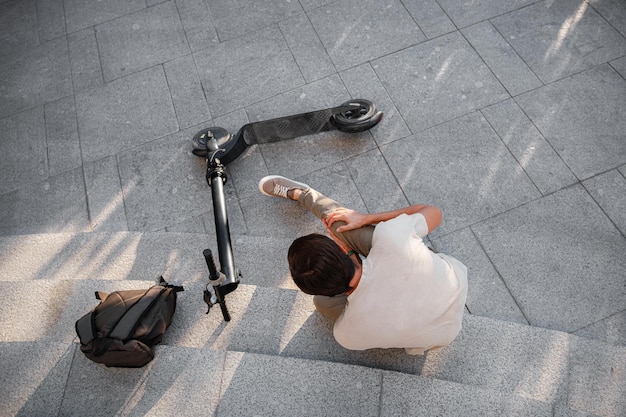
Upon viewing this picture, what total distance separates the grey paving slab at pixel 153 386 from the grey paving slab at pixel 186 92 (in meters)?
2.36

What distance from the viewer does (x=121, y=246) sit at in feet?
13.2

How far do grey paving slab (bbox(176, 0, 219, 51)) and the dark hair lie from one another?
3.25m

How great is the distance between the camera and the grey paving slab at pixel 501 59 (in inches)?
183

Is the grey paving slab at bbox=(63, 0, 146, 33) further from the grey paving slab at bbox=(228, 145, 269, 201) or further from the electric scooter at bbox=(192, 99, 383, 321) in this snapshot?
the grey paving slab at bbox=(228, 145, 269, 201)

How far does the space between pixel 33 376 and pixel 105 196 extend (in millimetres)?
1767

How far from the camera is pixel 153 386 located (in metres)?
3.04

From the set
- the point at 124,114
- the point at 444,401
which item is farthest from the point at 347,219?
the point at 124,114

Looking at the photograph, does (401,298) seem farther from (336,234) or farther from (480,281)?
(480,281)

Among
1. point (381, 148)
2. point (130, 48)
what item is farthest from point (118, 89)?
point (381, 148)

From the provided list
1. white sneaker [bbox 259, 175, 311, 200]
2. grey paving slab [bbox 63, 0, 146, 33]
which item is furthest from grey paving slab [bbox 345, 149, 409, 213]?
grey paving slab [bbox 63, 0, 146, 33]

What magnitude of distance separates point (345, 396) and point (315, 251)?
2.91 ft

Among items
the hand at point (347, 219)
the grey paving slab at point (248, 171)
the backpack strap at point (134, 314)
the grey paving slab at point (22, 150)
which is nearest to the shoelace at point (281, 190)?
the grey paving slab at point (248, 171)

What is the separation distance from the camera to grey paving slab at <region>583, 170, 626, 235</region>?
3.96 m

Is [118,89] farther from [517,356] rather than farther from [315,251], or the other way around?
[517,356]
